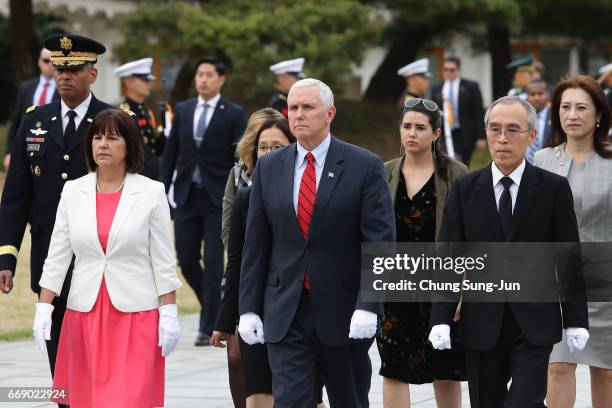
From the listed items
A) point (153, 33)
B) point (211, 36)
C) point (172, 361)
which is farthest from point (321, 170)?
point (153, 33)

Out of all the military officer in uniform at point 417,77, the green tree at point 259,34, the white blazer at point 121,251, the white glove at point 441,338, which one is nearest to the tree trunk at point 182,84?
the green tree at point 259,34

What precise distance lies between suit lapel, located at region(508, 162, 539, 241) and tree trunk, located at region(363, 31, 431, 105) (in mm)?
20336

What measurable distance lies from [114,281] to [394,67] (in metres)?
21.9

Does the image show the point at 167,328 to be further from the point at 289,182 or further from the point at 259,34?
the point at 259,34

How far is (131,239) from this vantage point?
6348 millimetres

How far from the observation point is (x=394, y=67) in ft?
91.5

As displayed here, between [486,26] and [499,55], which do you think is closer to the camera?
[486,26]

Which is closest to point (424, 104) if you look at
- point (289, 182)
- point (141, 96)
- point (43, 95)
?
point (289, 182)

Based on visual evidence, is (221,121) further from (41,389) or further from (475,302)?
(475,302)

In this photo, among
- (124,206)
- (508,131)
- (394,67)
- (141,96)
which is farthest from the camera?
(394,67)

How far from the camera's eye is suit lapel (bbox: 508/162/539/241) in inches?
242

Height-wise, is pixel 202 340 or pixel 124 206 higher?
pixel 124 206

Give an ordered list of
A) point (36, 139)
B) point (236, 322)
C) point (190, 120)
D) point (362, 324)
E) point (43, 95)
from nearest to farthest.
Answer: point (362, 324) < point (236, 322) < point (36, 139) < point (190, 120) < point (43, 95)

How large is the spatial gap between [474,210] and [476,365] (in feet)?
2.13
